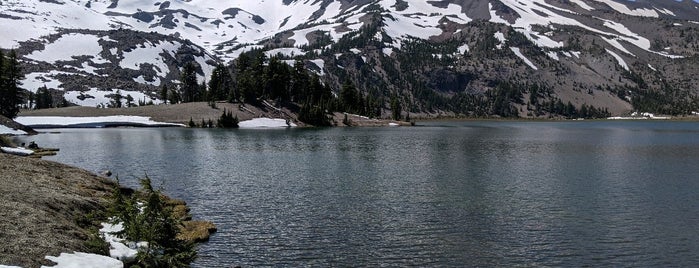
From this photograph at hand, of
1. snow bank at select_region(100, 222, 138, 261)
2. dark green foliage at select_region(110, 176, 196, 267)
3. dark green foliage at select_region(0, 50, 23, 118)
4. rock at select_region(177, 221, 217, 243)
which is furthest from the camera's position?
dark green foliage at select_region(0, 50, 23, 118)

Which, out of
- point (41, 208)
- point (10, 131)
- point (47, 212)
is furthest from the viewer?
point (10, 131)

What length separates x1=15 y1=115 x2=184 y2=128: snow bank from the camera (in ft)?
565

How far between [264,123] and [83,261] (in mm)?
171437

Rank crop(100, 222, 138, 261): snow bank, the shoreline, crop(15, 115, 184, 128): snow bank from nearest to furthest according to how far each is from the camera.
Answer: the shoreline, crop(100, 222, 138, 261): snow bank, crop(15, 115, 184, 128): snow bank

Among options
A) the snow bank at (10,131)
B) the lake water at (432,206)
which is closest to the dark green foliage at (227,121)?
the snow bank at (10,131)

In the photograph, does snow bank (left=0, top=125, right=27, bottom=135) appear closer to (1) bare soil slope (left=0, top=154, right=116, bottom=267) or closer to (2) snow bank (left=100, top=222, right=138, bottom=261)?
(1) bare soil slope (left=0, top=154, right=116, bottom=267)

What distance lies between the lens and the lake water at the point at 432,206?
32.4 m

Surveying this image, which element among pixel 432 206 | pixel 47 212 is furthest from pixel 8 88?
pixel 432 206

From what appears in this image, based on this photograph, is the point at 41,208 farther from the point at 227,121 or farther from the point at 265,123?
the point at 265,123

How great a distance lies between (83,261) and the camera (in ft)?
79.6

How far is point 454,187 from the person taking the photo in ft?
188

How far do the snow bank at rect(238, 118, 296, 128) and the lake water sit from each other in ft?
328

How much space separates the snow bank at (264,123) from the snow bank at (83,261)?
167m

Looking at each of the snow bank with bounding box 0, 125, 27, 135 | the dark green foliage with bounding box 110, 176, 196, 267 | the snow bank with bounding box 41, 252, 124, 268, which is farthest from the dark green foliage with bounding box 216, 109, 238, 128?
the snow bank with bounding box 41, 252, 124, 268
